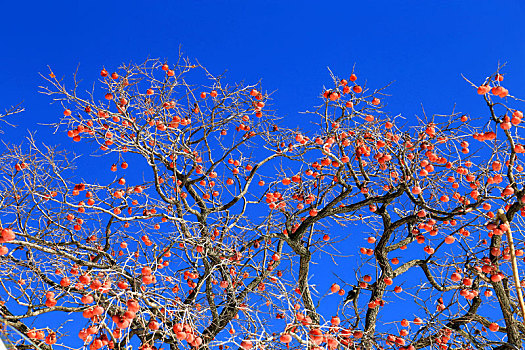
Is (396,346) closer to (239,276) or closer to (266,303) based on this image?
(266,303)

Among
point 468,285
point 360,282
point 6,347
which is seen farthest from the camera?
point 360,282

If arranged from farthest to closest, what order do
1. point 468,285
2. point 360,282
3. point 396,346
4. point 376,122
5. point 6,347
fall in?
point 360,282, point 376,122, point 468,285, point 396,346, point 6,347

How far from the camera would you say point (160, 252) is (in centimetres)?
463

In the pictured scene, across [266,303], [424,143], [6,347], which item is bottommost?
[6,347]

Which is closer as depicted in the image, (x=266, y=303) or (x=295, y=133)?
(x=266, y=303)

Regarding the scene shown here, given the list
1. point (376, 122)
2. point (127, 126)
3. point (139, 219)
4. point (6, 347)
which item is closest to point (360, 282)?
point (376, 122)

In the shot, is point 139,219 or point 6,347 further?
point 139,219

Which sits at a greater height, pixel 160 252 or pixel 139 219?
pixel 139 219

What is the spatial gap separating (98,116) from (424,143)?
3.38 meters

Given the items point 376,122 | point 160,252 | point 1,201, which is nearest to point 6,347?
point 160,252

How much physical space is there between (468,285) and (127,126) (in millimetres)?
3807

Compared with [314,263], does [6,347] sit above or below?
below

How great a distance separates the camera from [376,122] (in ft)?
15.4

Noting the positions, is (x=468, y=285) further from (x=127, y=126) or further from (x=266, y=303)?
(x=127, y=126)
